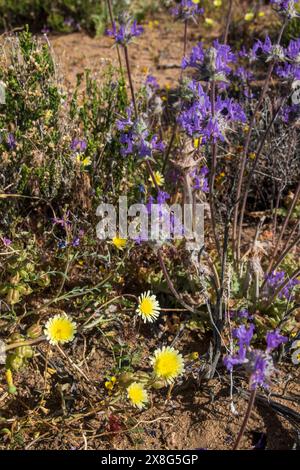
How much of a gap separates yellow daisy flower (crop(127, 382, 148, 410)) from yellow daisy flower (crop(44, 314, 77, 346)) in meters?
0.33

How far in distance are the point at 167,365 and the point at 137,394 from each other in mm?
185

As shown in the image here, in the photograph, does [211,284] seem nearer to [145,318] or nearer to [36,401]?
[145,318]

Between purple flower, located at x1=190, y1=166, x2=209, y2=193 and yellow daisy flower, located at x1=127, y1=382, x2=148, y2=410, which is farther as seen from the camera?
purple flower, located at x1=190, y1=166, x2=209, y2=193

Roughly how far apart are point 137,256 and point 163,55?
9.97 ft

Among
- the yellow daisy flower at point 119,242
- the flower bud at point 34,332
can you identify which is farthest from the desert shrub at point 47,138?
the flower bud at point 34,332

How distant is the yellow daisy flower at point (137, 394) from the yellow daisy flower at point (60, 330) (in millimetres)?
328

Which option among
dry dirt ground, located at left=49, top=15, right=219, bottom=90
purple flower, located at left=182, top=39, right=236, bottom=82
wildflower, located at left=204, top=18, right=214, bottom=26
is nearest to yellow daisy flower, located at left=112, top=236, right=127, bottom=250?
purple flower, located at left=182, top=39, right=236, bottom=82

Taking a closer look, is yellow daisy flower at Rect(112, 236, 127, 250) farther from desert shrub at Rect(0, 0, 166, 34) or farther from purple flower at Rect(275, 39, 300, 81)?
desert shrub at Rect(0, 0, 166, 34)

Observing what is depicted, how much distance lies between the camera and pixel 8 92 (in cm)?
334

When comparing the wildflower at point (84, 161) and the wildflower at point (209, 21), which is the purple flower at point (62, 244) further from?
the wildflower at point (209, 21)

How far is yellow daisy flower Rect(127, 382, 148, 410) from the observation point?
2396mm

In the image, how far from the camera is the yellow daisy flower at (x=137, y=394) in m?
2.40

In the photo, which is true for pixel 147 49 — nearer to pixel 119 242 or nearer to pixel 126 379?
pixel 119 242
